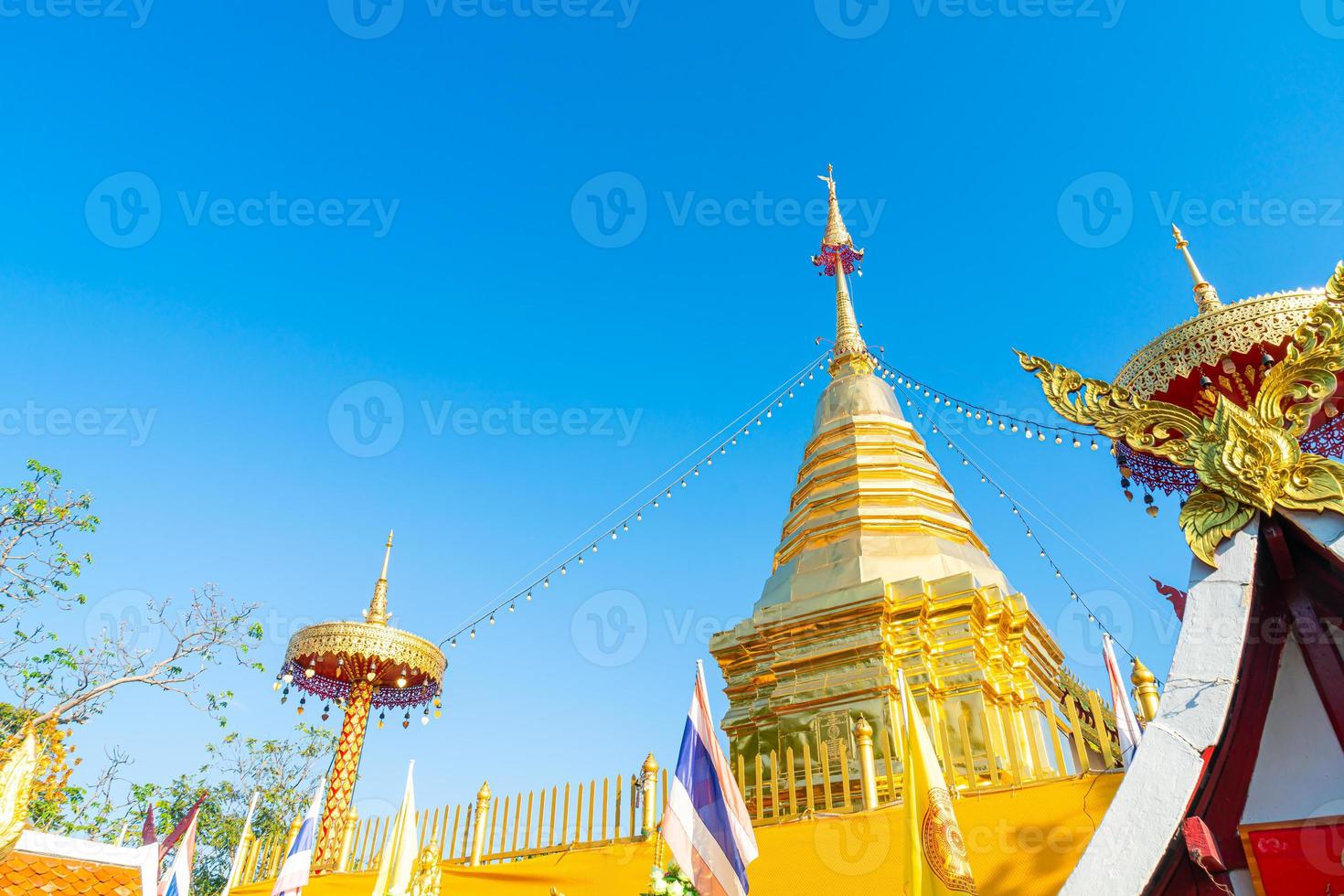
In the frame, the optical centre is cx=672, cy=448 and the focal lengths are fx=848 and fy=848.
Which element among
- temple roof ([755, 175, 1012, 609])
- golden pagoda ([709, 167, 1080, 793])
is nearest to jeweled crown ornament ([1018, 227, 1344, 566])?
golden pagoda ([709, 167, 1080, 793])

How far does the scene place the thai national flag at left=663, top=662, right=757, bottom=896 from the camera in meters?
6.12

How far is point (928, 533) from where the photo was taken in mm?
14633

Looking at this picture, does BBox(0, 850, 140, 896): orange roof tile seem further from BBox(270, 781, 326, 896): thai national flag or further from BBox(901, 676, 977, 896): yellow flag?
BBox(901, 676, 977, 896): yellow flag

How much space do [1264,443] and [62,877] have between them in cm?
1159

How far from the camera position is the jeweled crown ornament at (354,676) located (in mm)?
13375

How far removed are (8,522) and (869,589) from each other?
15.6 metres

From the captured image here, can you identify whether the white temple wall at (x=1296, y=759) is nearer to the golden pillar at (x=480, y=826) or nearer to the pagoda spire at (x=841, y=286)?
the golden pillar at (x=480, y=826)

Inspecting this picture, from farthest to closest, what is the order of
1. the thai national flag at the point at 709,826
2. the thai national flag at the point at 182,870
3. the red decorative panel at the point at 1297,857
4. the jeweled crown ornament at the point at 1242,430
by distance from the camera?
the thai national flag at the point at 182,870
the thai national flag at the point at 709,826
the jeweled crown ornament at the point at 1242,430
the red decorative panel at the point at 1297,857

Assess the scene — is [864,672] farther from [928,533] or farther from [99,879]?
[99,879]

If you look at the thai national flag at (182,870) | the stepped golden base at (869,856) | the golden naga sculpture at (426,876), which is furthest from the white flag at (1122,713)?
the thai national flag at (182,870)

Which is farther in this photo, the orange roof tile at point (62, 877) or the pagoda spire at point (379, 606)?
the pagoda spire at point (379, 606)

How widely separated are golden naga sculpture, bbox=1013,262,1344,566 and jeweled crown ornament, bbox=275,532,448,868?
12.4 meters

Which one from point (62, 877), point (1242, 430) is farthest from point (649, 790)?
point (62, 877)

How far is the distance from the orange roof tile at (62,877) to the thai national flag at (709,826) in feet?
23.0
